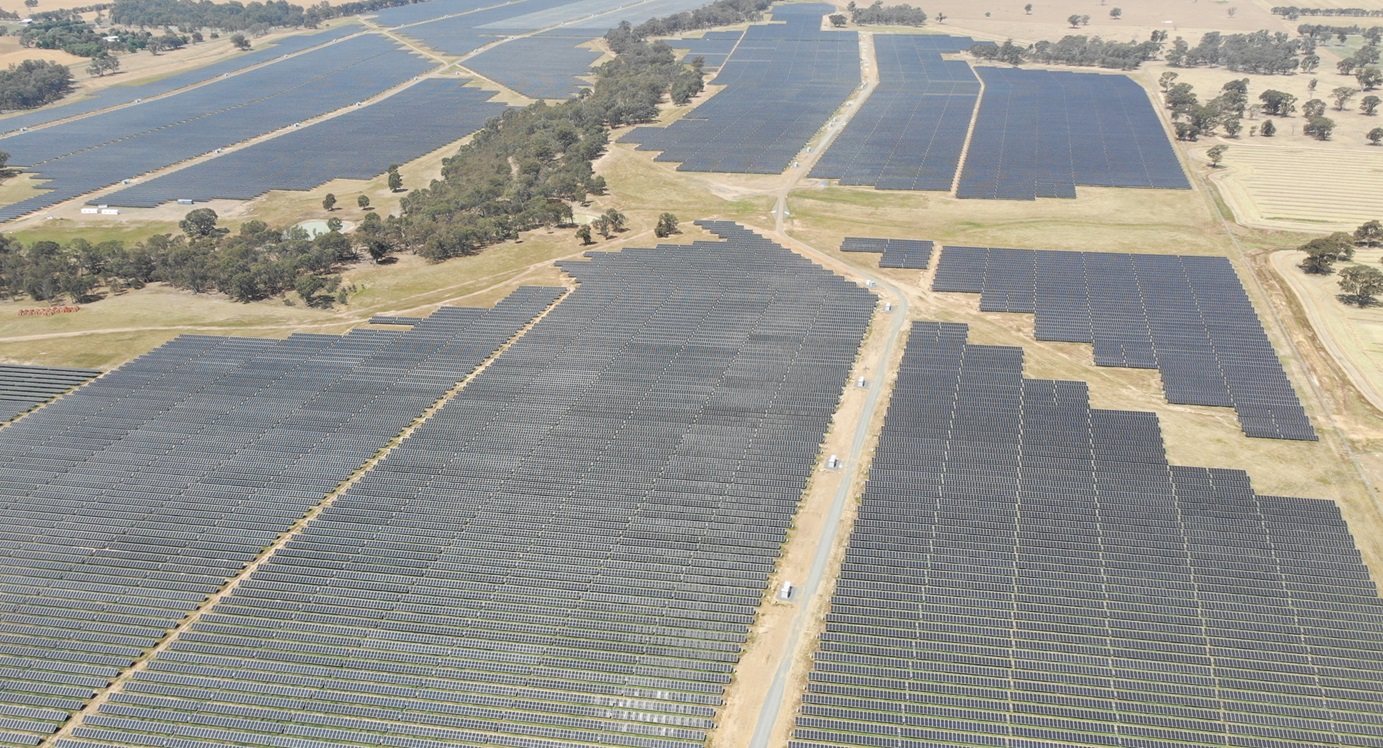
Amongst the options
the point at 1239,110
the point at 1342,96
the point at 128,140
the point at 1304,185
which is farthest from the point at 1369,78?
the point at 128,140

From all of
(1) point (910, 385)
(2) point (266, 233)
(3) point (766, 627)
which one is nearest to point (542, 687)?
(3) point (766, 627)

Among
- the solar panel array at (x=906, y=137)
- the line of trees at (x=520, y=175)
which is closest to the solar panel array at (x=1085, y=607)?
the line of trees at (x=520, y=175)

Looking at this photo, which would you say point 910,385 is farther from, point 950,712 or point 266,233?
point 266,233

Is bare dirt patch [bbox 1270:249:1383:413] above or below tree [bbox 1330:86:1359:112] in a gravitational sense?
below

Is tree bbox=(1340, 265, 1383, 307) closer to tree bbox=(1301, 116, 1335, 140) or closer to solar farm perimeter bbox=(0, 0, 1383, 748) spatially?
solar farm perimeter bbox=(0, 0, 1383, 748)

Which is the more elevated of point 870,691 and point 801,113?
point 801,113

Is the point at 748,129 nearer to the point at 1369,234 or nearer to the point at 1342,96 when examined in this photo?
the point at 1369,234

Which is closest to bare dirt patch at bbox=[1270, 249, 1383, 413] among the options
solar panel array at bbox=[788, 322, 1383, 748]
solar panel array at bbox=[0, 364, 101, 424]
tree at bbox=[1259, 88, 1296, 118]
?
solar panel array at bbox=[788, 322, 1383, 748]
